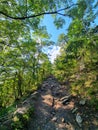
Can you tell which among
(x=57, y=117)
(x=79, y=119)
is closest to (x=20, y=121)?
(x=57, y=117)

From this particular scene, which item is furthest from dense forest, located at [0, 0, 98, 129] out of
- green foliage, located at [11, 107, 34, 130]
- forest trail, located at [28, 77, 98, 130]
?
green foliage, located at [11, 107, 34, 130]

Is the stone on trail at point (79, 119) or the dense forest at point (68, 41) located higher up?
the dense forest at point (68, 41)

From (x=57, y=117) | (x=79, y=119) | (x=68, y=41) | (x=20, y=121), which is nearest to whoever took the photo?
(x=20, y=121)

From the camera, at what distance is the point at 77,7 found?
6777mm

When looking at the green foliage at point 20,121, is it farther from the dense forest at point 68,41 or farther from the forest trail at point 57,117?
the dense forest at point 68,41

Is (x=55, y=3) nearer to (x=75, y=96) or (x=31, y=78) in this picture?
(x=75, y=96)

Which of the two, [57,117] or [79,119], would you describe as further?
[57,117]

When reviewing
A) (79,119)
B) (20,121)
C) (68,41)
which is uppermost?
(68,41)

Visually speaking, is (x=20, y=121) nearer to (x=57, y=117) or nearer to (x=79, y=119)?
(x=57, y=117)

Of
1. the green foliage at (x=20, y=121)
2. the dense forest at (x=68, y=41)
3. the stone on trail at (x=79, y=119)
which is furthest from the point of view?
the stone on trail at (x=79, y=119)

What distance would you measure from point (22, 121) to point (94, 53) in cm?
550

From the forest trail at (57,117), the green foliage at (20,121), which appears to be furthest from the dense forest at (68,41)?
the green foliage at (20,121)

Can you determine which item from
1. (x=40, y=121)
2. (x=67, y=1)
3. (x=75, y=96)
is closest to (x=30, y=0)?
(x=67, y=1)

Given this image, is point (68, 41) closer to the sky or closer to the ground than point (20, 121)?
closer to the sky
